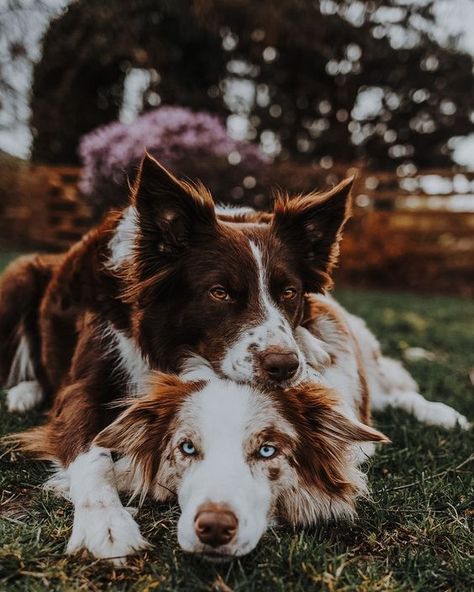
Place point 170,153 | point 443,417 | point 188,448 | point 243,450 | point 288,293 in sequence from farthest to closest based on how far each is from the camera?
point 170,153 < point 443,417 < point 288,293 < point 188,448 < point 243,450

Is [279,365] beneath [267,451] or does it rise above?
above

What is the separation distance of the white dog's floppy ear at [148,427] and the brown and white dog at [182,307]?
151 millimetres

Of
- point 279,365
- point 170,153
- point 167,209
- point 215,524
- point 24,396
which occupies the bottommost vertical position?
point 24,396

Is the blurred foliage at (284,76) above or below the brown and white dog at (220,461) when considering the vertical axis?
above

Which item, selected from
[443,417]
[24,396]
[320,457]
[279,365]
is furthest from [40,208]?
[320,457]

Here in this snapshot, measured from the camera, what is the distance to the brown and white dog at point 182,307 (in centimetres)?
280

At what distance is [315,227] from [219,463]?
1.63 m

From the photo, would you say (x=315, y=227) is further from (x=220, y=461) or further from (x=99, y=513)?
(x=99, y=513)

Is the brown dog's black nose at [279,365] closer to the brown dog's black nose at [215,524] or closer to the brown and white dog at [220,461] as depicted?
the brown and white dog at [220,461]

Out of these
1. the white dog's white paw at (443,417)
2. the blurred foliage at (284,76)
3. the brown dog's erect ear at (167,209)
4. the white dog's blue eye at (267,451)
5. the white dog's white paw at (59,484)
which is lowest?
the white dog's white paw at (59,484)

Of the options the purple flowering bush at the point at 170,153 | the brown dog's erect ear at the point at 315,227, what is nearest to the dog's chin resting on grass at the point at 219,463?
the brown dog's erect ear at the point at 315,227

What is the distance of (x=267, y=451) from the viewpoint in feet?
8.00

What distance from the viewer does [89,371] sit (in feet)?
10.9

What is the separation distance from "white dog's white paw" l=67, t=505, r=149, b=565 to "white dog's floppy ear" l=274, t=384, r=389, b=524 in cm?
63
